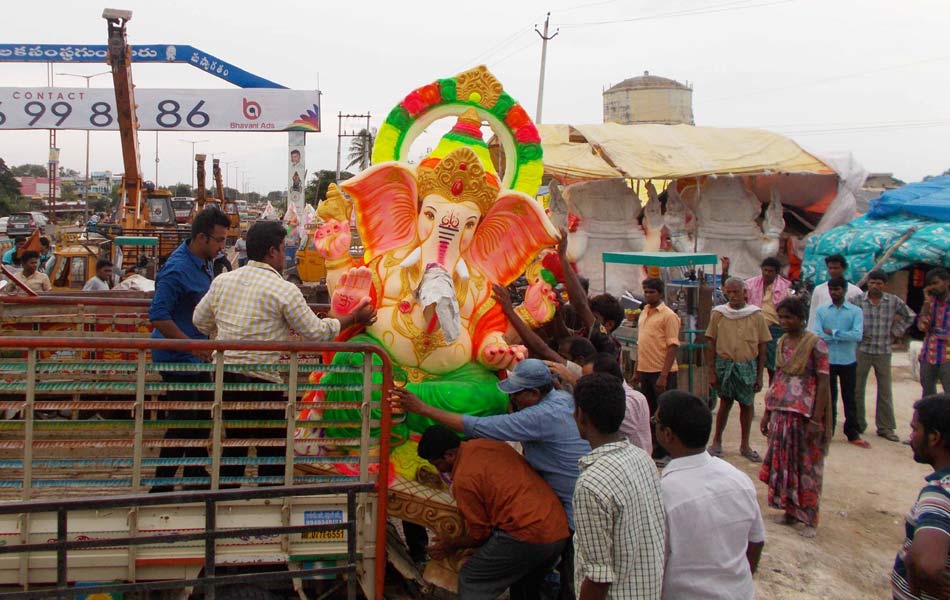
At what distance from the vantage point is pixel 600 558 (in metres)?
2.43

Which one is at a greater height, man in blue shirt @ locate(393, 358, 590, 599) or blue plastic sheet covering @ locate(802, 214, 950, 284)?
blue plastic sheet covering @ locate(802, 214, 950, 284)

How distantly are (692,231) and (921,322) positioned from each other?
7.34 meters

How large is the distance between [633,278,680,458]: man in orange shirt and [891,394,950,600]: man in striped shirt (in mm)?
3545

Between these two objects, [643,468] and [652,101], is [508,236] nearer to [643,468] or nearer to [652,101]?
[643,468]

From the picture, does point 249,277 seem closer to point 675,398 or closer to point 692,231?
point 675,398

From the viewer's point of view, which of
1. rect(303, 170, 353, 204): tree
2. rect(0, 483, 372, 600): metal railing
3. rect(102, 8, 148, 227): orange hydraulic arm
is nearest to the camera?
rect(0, 483, 372, 600): metal railing

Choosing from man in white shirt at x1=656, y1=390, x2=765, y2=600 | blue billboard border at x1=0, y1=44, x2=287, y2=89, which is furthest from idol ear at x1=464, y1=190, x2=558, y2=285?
blue billboard border at x1=0, y1=44, x2=287, y2=89

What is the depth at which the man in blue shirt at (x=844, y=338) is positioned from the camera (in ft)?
22.8

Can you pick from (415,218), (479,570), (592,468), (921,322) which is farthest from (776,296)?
(592,468)

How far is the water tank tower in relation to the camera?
37.3m

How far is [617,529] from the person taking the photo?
2.43 m

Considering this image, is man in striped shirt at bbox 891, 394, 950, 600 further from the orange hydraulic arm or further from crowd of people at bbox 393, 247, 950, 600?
the orange hydraulic arm

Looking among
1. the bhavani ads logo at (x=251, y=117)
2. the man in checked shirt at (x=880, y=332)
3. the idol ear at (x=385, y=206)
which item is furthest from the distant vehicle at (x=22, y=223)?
the man in checked shirt at (x=880, y=332)

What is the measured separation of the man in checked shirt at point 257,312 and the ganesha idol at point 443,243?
0.43m
